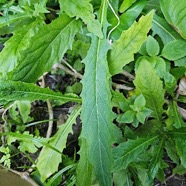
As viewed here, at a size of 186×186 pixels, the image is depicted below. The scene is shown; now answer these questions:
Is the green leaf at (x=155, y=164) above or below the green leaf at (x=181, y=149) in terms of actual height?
below

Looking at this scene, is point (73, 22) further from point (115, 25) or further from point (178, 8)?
point (178, 8)

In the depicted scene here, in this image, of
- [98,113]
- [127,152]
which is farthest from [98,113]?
[127,152]

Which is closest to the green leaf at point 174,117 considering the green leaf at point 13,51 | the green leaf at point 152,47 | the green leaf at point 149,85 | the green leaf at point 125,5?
the green leaf at point 149,85

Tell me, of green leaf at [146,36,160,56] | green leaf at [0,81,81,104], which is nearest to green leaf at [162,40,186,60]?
green leaf at [146,36,160,56]

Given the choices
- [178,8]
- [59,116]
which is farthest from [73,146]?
[178,8]

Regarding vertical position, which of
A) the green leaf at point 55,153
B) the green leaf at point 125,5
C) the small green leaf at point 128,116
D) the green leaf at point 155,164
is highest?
the green leaf at point 125,5

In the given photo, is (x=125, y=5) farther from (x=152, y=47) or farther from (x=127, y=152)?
(x=127, y=152)

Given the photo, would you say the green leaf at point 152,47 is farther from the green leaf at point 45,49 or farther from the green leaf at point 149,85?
the green leaf at point 45,49
